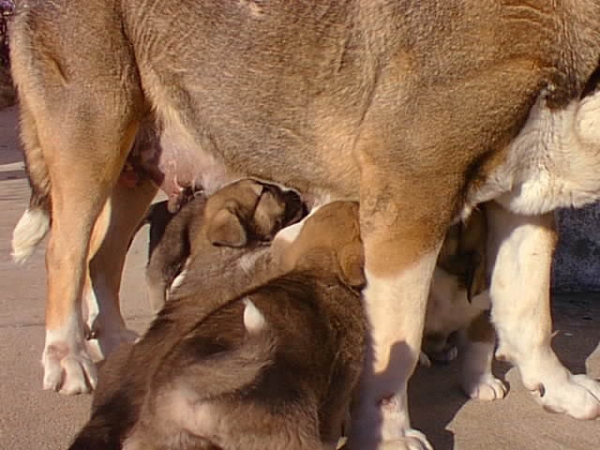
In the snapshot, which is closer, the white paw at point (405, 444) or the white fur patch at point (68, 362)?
the white paw at point (405, 444)

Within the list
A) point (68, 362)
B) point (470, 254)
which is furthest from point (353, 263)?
point (68, 362)

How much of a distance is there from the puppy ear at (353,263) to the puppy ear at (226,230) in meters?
0.56

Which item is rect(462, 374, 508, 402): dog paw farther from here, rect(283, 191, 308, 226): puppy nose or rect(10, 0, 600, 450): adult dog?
rect(283, 191, 308, 226): puppy nose

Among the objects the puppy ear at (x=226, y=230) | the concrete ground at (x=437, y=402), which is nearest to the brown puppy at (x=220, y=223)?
the puppy ear at (x=226, y=230)

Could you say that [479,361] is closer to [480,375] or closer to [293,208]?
[480,375]

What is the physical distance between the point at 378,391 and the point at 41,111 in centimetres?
191

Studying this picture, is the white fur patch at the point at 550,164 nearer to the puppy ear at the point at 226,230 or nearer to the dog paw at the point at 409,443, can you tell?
the dog paw at the point at 409,443

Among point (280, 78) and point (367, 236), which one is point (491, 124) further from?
point (280, 78)

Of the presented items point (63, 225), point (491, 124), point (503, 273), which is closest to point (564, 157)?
point (491, 124)

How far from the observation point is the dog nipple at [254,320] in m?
3.10

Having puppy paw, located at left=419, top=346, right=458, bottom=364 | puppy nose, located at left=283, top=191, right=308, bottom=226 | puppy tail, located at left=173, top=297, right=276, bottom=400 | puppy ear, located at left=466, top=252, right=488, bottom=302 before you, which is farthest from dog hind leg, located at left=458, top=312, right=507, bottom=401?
puppy tail, located at left=173, top=297, right=276, bottom=400

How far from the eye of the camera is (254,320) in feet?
10.2

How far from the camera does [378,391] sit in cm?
389

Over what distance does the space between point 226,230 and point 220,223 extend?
78mm
